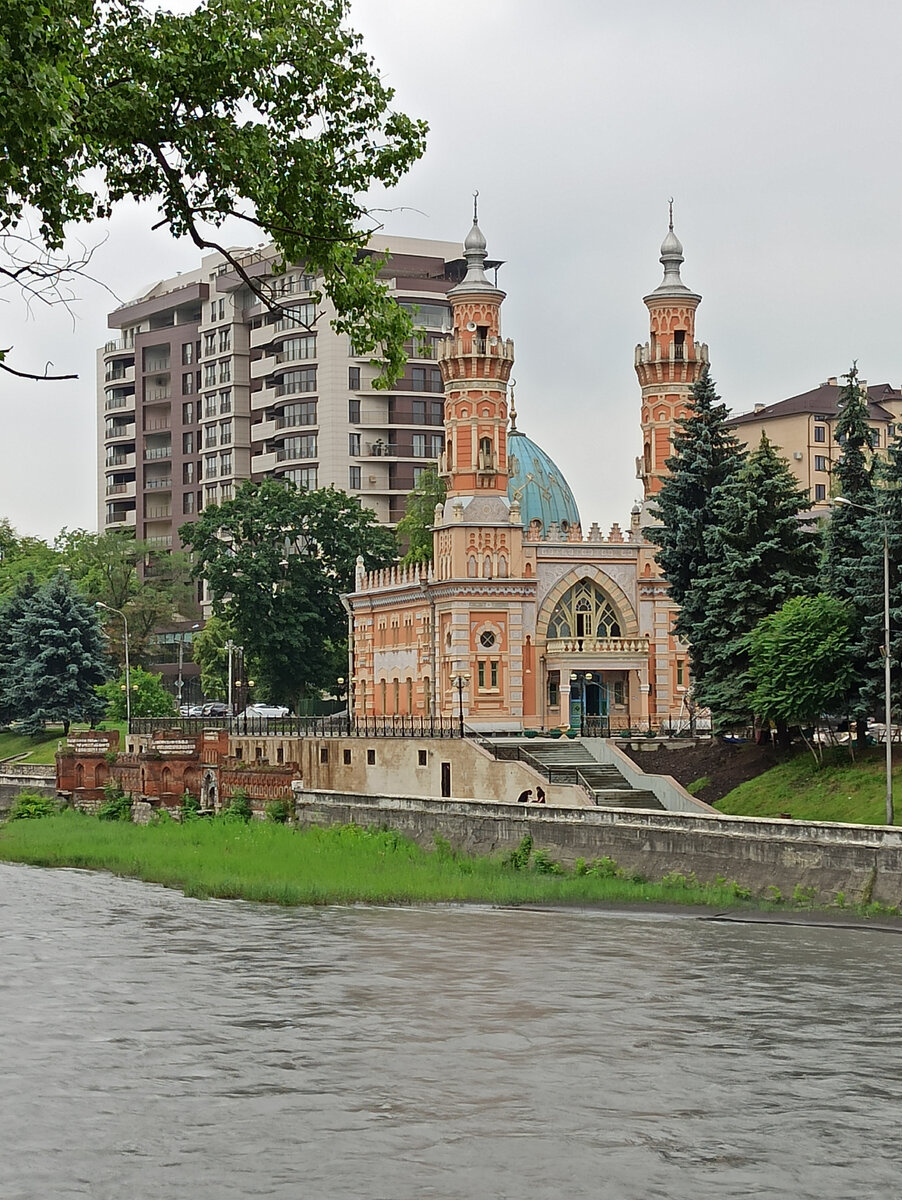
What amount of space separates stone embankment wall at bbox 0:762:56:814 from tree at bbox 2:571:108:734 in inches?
499

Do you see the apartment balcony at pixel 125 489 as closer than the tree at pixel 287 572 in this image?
No

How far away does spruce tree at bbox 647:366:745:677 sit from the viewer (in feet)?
192

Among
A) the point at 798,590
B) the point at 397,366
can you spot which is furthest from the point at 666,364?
the point at 397,366

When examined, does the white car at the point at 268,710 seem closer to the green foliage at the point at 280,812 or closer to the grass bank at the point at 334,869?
the grass bank at the point at 334,869

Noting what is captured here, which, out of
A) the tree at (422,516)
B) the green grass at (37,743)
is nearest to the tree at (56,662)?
the green grass at (37,743)

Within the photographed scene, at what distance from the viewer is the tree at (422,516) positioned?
86.1 metres

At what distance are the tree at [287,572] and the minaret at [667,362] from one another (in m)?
21.1

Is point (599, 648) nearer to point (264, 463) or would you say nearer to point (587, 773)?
point (587, 773)

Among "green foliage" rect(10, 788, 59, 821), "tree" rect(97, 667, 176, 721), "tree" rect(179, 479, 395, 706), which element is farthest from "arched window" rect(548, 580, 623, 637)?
"tree" rect(97, 667, 176, 721)

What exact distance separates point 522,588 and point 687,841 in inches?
1080

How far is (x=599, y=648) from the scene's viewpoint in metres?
67.6

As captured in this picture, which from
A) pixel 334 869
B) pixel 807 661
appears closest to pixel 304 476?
pixel 807 661

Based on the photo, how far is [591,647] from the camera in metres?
67.4

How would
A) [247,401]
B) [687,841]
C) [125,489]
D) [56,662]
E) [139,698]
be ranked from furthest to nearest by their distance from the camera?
[125,489], [247,401], [56,662], [139,698], [687,841]
